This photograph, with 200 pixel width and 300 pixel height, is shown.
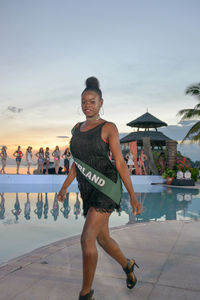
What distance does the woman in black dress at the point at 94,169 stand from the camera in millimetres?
2289

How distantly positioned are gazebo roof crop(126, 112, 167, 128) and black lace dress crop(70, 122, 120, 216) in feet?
96.7

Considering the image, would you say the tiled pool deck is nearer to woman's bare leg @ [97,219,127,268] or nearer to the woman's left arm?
woman's bare leg @ [97,219,127,268]

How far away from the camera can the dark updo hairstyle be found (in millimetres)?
2625

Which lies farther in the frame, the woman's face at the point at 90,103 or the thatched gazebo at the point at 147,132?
the thatched gazebo at the point at 147,132

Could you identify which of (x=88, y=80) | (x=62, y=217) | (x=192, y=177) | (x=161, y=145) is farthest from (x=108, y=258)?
(x=161, y=145)

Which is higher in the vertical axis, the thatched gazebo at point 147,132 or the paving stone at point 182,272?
the thatched gazebo at point 147,132

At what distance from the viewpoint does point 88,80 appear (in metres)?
2.69

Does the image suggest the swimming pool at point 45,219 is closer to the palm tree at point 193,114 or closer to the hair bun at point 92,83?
the hair bun at point 92,83

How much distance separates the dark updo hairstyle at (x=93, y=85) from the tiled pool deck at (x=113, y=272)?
1.80 m

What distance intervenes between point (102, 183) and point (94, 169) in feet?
0.44

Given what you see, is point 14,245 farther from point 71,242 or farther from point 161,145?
point 161,145

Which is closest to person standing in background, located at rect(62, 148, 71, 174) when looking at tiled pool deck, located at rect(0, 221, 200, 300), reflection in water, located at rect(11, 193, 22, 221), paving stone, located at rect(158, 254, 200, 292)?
reflection in water, located at rect(11, 193, 22, 221)

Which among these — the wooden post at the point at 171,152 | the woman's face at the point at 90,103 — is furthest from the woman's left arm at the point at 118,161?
the wooden post at the point at 171,152

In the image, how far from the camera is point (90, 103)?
8.48ft
